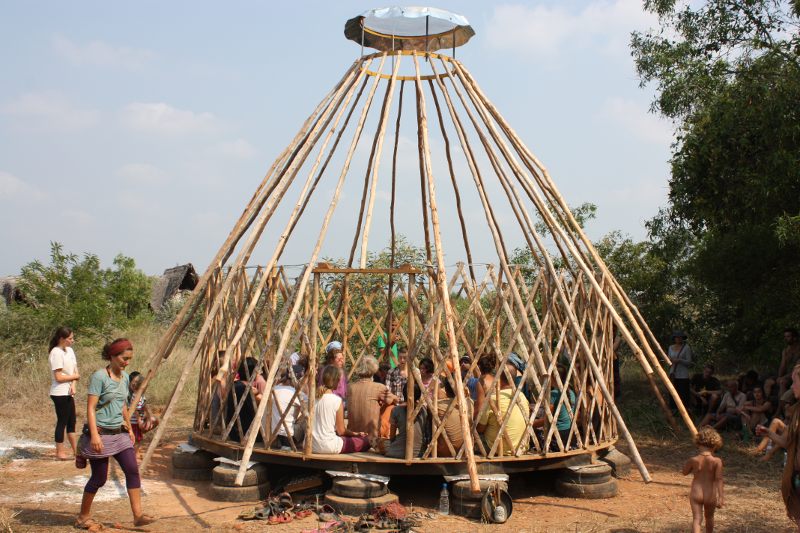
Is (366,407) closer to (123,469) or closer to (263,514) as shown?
(263,514)

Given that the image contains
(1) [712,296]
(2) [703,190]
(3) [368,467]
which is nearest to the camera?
(3) [368,467]

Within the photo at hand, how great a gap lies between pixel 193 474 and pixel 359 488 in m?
2.11

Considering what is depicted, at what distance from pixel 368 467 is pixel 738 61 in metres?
7.84

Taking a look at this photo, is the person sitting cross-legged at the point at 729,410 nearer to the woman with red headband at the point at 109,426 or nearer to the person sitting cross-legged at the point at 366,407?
the person sitting cross-legged at the point at 366,407

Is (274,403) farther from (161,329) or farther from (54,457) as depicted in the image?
(161,329)

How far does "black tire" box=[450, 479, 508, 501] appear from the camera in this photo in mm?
5969

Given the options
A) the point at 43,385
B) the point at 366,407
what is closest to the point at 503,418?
the point at 366,407

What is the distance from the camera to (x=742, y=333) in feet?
→ 36.9

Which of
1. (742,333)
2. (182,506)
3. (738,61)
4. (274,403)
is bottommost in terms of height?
(182,506)

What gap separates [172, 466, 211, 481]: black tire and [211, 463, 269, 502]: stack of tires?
0.81 meters

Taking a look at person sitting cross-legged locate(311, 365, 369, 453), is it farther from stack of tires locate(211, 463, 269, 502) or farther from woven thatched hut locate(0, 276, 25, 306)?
woven thatched hut locate(0, 276, 25, 306)

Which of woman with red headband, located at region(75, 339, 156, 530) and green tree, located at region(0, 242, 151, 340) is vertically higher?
green tree, located at region(0, 242, 151, 340)

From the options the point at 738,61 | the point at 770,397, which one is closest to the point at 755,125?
the point at 738,61

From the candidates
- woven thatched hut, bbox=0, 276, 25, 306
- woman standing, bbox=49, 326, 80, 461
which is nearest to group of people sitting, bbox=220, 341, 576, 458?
woman standing, bbox=49, 326, 80, 461
